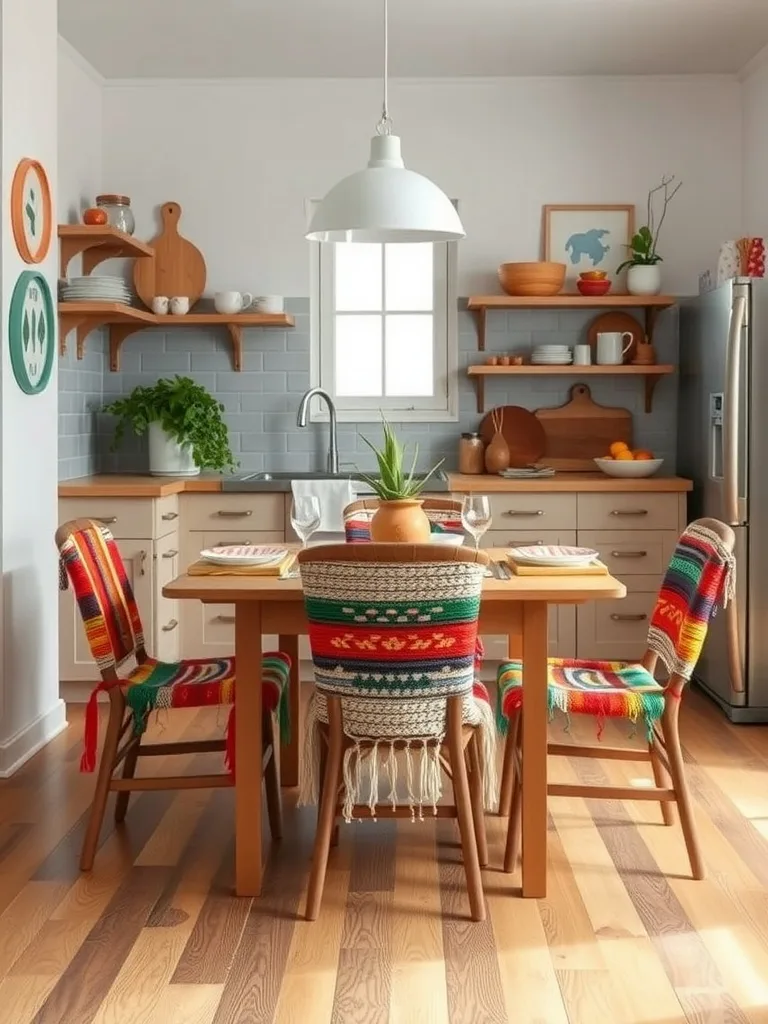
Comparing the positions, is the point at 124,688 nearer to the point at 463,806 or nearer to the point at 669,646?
the point at 463,806

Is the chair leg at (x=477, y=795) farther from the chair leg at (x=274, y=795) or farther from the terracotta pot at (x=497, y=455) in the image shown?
the terracotta pot at (x=497, y=455)

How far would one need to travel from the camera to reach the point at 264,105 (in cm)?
609

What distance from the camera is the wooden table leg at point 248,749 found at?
3.18 meters

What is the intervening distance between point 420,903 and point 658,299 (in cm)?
352

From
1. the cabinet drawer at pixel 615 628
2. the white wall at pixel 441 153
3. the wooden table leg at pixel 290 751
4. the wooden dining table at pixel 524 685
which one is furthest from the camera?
the white wall at pixel 441 153

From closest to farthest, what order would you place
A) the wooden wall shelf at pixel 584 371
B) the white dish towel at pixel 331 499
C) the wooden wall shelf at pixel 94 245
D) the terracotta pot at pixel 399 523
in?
the terracotta pot at pixel 399 523, the wooden wall shelf at pixel 94 245, the white dish towel at pixel 331 499, the wooden wall shelf at pixel 584 371

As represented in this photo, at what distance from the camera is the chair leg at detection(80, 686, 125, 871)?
3.34 meters

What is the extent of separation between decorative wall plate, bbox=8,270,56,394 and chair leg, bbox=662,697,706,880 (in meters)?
2.35

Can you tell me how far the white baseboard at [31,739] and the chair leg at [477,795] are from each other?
5.27 feet

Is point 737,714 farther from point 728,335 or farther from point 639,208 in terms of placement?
point 639,208

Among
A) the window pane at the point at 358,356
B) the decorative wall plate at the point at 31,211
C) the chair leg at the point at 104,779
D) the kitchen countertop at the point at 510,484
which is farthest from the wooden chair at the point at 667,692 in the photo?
the window pane at the point at 358,356

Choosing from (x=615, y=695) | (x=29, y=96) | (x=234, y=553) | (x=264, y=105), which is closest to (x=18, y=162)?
(x=29, y=96)

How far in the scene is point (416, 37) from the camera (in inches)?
214

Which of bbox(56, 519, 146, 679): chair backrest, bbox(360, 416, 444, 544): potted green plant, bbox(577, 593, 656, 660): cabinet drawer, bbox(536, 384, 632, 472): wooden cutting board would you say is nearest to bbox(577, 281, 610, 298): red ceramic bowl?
bbox(536, 384, 632, 472): wooden cutting board
